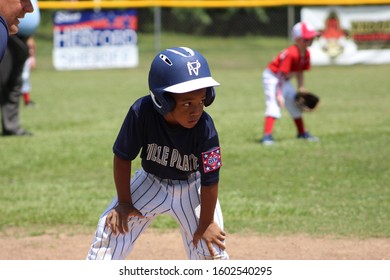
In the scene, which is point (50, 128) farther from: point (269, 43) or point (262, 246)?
point (269, 43)

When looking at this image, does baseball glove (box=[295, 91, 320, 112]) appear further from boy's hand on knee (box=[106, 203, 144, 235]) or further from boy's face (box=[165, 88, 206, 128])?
boy's face (box=[165, 88, 206, 128])

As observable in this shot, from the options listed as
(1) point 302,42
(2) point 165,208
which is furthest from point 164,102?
(1) point 302,42

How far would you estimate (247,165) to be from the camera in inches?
326

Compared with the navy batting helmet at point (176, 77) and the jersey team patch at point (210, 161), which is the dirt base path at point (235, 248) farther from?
the navy batting helmet at point (176, 77)

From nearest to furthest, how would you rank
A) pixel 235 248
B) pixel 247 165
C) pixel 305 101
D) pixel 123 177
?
1. pixel 123 177
2. pixel 235 248
3. pixel 247 165
4. pixel 305 101

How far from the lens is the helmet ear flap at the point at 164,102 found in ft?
11.6

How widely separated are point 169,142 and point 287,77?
6238 mm

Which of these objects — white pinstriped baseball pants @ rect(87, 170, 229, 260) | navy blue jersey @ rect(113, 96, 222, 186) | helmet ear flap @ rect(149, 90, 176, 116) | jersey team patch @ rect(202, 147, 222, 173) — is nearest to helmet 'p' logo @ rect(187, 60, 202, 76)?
helmet ear flap @ rect(149, 90, 176, 116)

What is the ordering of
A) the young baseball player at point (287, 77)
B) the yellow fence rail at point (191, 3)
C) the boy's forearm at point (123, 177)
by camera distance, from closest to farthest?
the boy's forearm at point (123, 177), the young baseball player at point (287, 77), the yellow fence rail at point (191, 3)

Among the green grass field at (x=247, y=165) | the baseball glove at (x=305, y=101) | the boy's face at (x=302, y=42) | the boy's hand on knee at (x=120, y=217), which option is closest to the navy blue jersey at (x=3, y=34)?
the boy's hand on knee at (x=120, y=217)

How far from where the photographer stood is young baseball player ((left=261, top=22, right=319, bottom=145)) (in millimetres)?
9398

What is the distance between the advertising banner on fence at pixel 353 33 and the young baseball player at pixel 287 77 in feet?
36.8

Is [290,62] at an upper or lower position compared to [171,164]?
lower

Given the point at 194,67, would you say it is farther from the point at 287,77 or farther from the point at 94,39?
the point at 94,39
